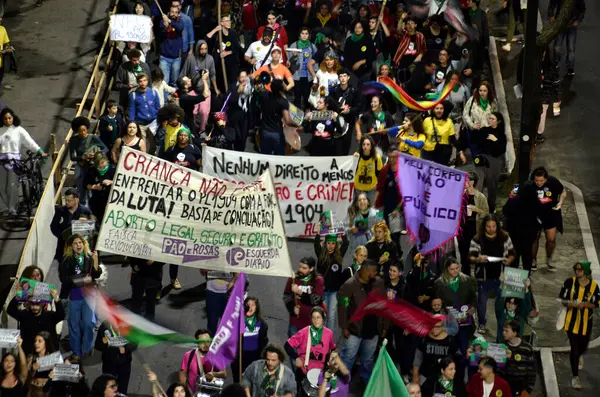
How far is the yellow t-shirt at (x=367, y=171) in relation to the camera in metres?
24.8

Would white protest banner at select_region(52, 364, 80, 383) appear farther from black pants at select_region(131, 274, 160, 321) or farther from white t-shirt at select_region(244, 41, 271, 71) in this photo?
white t-shirt at select_region(244, 41, 271, 71)

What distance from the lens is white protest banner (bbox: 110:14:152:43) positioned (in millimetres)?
28734

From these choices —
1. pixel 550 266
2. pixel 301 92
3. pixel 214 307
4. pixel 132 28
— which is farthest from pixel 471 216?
pixel 132 28

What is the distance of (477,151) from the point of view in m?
25.8

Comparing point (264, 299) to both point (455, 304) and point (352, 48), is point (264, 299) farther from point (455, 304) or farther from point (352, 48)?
point (352, 48)

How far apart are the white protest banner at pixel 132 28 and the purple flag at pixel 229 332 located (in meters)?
8.95

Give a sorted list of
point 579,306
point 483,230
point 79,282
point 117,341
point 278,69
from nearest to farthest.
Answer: point 117,341, point 579,306, point 79,282, point 483,230, point 278,69

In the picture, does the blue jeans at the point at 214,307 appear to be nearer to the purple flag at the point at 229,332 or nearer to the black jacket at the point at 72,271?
the black jacket at the point at 72,271

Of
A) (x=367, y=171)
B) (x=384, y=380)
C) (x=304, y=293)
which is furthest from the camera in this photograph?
(x=367, y=171)

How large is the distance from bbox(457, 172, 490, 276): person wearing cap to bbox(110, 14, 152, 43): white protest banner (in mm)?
7224

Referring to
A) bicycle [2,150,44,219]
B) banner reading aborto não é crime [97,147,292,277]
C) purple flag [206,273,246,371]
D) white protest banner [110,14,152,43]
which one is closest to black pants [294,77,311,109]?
white protest banner [110,14,152,43]

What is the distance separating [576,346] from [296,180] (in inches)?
173

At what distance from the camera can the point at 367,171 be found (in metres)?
24.9

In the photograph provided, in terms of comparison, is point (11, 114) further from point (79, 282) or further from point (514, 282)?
point (514, 282)
